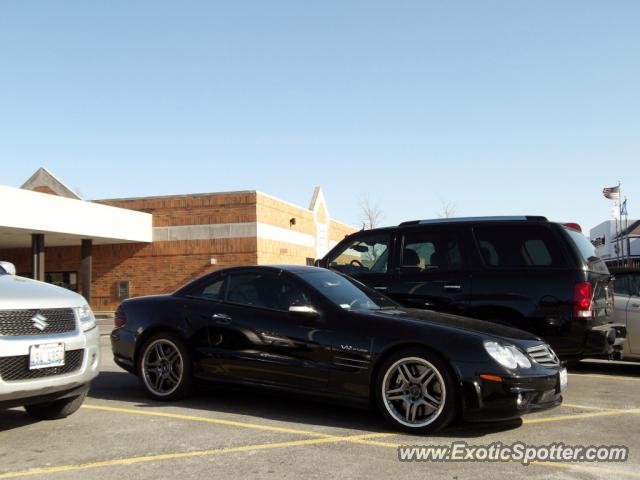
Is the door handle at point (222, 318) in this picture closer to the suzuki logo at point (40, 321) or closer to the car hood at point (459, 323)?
the car hood at point (459, 323)

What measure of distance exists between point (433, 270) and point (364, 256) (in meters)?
1.05

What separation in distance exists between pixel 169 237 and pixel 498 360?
27491 mm

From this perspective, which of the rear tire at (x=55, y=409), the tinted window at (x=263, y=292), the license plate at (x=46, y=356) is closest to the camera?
the license plate at (x=46, y=356)

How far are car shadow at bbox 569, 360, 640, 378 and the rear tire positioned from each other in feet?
22.2

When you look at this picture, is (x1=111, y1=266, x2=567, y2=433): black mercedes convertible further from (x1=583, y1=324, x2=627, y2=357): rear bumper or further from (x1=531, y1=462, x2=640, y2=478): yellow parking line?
(x1=583, y1=324, x2=627, y2=357): rear bumper

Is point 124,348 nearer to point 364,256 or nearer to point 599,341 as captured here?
point 364,256

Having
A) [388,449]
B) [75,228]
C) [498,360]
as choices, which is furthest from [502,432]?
[75,228]

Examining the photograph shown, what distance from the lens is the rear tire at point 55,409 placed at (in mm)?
5768

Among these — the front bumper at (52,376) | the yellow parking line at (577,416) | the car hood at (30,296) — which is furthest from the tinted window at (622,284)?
the car hood at (30,296)

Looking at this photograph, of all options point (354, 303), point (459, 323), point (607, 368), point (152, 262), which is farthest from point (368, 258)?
point (152, 262)

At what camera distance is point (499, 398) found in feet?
16.6

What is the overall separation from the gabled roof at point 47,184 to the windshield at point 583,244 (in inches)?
1157

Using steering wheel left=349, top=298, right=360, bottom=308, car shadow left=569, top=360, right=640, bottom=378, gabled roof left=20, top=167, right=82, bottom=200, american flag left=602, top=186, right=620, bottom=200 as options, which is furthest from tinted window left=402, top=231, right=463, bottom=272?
american flag left=602, top=186, right=620, bottom=200

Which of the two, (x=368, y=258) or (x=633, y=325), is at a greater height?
(x=368, y=258)
